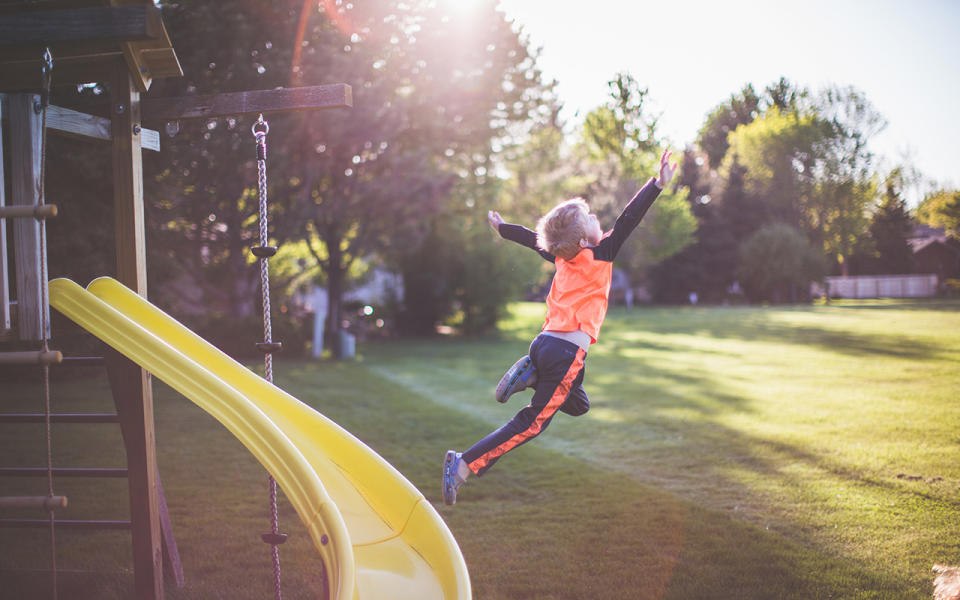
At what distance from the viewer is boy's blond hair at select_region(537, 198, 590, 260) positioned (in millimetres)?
3678

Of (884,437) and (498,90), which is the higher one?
(498,90)

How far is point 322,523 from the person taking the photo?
9.50 feet

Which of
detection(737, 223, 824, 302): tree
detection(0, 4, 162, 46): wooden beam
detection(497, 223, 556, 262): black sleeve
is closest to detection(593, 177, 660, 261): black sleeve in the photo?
detection(497, 223, 556, 262): black sleeve

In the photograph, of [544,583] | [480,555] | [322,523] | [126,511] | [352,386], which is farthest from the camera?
[352,386]

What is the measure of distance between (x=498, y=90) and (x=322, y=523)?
1602cm

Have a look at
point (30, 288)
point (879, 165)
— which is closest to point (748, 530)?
point (30, 288)

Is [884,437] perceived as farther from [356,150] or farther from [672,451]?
[356,150]

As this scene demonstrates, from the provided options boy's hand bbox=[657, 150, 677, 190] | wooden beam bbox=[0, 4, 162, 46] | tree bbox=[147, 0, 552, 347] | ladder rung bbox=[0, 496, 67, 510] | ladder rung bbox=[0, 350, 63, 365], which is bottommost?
ladder rung bbox=[0, 496, 67, 510]

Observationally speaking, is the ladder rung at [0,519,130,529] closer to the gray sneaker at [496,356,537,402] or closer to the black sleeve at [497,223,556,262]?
the gray sneaker at [496,356,537,402]

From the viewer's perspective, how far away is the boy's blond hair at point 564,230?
3678mm

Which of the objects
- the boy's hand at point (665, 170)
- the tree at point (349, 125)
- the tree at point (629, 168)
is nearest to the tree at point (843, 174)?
the tree at point (629, 168)

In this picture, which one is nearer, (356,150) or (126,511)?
(126,511)

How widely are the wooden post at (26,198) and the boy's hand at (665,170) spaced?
123 inches

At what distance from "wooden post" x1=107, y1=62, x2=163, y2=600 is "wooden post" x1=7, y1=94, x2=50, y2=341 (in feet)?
1.32
